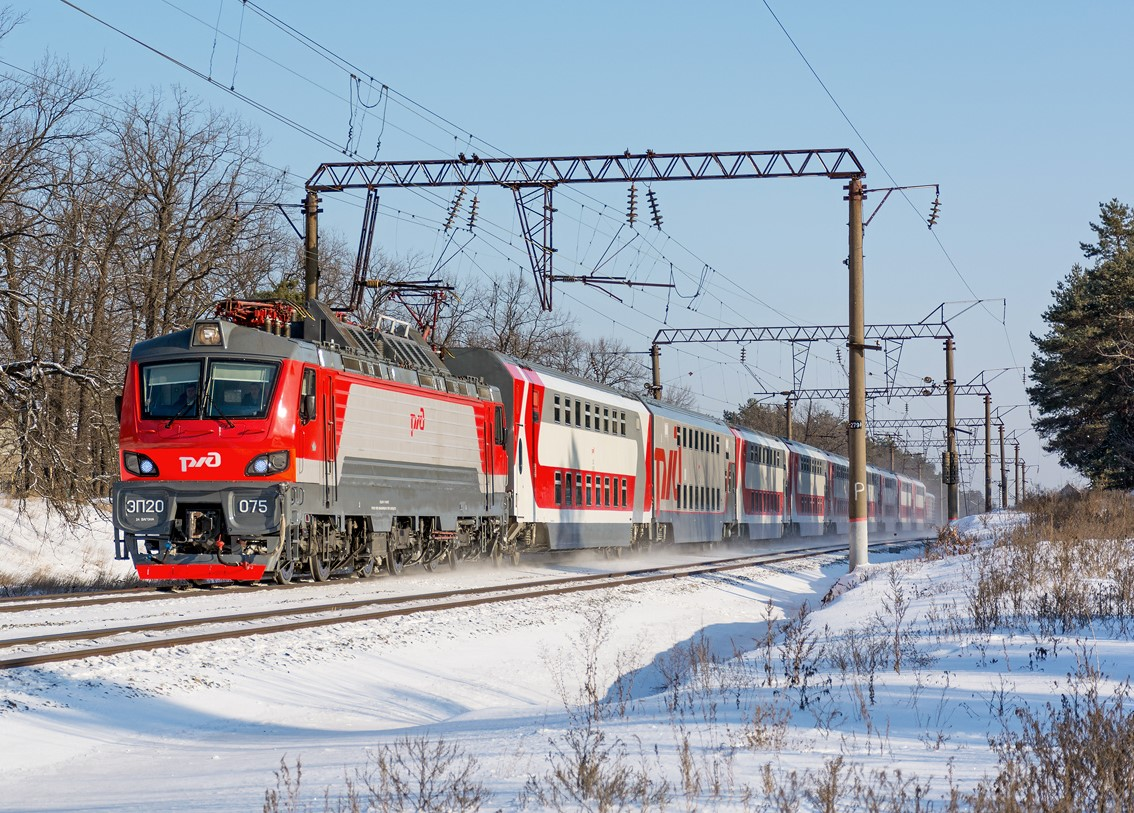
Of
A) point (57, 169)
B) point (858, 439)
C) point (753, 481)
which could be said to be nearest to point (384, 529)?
point (858, 439)

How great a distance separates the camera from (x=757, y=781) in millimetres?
6520

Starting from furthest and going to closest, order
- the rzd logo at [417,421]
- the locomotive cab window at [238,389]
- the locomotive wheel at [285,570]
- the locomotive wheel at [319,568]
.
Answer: the rzd logo at [417,421]
the locomotive wheel at [319,568]
the locomotive wheel at [285,570]
the locomotive cab window at [238,389]

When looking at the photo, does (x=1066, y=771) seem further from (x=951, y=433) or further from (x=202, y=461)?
(x=951, y=433)

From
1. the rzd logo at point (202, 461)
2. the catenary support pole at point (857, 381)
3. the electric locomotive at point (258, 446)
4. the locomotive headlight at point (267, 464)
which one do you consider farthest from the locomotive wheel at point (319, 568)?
the catenary support pole at point (857, 381)

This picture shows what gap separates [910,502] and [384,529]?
66.6m

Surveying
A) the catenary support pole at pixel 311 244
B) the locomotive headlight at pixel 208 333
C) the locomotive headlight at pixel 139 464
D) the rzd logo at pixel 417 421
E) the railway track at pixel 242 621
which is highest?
the catenary support pole at pixel 311 244

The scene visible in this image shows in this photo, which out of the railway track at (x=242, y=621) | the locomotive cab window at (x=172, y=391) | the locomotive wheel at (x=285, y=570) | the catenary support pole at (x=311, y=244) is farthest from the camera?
the catenary support pole at (x=311, y=244)

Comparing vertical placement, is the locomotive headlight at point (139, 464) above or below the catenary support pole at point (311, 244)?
below

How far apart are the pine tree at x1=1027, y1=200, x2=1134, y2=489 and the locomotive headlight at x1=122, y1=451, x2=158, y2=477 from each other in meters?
24.4

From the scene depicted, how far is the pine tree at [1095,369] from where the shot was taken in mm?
41719

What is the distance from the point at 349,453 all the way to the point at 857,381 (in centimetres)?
1092

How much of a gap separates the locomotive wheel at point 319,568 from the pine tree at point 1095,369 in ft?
70.4

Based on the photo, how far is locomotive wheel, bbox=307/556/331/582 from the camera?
20.0 meters

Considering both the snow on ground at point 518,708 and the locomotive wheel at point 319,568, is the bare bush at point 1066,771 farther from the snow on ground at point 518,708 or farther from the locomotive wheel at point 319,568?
the locomotive wheel at point 319,568
